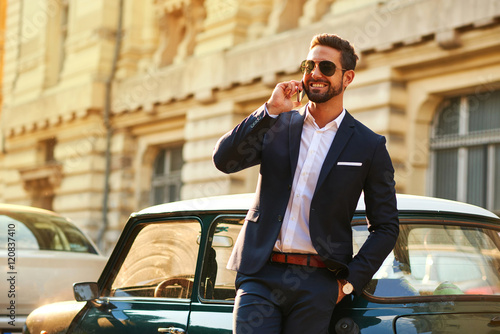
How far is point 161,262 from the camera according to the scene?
13.3 ft

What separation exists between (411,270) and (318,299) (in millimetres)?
556

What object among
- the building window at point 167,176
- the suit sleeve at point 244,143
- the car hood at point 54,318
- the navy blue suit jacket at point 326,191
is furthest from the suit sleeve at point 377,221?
the building window at point 167,176

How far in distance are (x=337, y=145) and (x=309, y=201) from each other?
259 millimetres

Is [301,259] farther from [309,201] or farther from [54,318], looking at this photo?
[54,318]

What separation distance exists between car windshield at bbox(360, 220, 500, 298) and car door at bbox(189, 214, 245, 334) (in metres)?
0.63

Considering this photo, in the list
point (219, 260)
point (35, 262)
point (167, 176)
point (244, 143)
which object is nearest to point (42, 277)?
point (35, 262)

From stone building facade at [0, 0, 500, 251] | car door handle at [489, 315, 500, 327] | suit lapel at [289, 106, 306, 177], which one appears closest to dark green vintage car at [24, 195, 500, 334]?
car door handle at [489, 315, 500, 327]

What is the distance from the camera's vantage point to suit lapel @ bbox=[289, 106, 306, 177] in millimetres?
3164

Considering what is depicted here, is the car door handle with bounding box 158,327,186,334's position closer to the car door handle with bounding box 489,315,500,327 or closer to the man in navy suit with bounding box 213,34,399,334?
the man in navy suit with bounding box 213,34,399,334

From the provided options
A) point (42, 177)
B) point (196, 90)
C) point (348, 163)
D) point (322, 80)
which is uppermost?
point (196, 90)

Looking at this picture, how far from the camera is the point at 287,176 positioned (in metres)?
3.16

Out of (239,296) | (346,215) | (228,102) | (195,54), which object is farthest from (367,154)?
(195,54)

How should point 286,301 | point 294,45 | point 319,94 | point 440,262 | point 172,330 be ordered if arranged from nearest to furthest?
point 286,301
point 319,94
point 440,262
point 172,330
point 294,45

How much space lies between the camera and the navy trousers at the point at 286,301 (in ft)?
9.70
